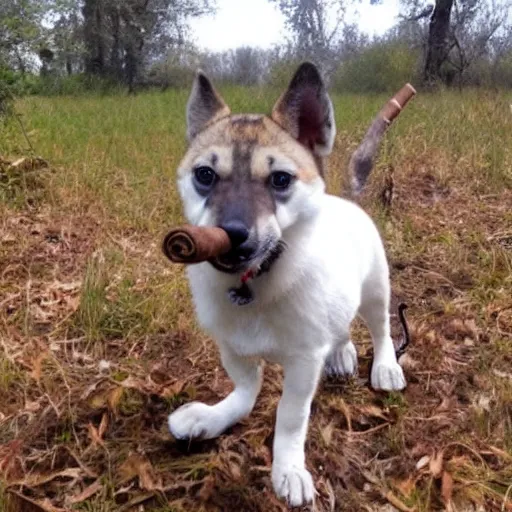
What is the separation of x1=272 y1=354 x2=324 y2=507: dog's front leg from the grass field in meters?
0.07

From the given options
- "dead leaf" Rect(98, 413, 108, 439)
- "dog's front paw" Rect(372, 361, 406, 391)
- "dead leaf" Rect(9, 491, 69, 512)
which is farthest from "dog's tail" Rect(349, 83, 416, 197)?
"dead leaf" Rect(9, 491, 69, 512)

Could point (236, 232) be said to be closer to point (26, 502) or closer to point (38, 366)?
point (26, 502)

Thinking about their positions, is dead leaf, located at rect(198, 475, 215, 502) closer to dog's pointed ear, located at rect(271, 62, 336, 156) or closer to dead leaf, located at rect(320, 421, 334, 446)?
dead leaf, located at rect(320, 421, 334, 446)

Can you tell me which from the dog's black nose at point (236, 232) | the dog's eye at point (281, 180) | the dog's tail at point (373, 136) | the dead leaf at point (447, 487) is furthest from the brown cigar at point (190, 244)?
the dog's tail at point (373, 136)

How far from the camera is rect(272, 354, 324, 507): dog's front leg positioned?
6.51 ft

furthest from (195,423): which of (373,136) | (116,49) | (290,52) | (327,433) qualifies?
(116,49)

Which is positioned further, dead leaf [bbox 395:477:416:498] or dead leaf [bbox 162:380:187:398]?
dead leaf [bbox 162:380:187:398]

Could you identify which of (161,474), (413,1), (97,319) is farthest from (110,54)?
(161,474)

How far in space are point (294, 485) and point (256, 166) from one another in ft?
3.13

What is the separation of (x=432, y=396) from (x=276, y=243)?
1.18 meters

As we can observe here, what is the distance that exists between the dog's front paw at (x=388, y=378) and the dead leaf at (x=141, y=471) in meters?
0.94

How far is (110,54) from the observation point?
1394 cm

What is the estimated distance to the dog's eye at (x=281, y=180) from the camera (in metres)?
1.80

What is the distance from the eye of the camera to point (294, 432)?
2072mm
